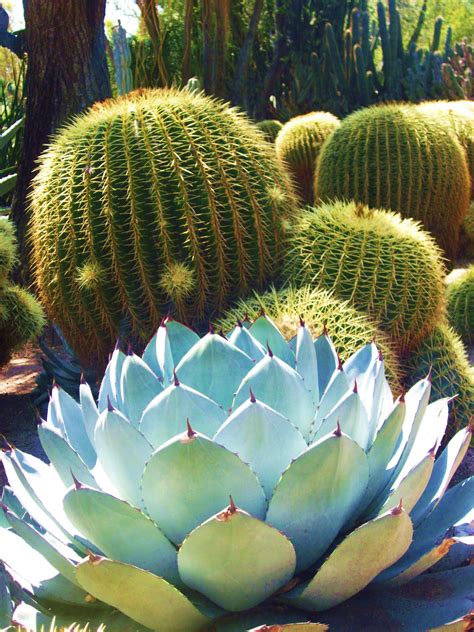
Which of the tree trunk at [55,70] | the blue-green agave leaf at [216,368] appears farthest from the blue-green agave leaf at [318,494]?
the tree trunk at [55,70]

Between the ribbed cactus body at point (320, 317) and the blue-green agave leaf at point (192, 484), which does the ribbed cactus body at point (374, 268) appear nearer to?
the ribbed cactus body at point (320, 317)

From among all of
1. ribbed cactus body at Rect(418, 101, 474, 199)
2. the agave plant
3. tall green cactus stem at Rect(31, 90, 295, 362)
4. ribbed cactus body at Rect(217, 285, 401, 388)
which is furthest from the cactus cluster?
ribbed cactus body at Rect(418, 101, 474, 199)

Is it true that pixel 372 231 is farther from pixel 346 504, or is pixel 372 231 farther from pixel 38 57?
pixel 38 57

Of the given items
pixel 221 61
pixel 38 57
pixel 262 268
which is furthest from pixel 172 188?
pixel 221 61

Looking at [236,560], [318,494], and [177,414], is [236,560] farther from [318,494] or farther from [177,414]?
[177,414]

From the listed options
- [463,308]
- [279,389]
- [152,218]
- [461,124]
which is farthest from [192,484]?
[461,124]
